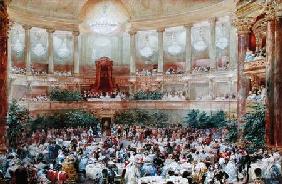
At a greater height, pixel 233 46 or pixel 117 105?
pixel 233 46

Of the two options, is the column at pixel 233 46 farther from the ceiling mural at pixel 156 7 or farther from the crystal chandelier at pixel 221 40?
the ceiling mural at pixel 156 7

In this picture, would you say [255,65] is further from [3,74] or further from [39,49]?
[39,49]

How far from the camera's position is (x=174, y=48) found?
38.7m

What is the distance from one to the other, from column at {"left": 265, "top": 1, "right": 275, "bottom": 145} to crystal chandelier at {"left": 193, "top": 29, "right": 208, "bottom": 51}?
17.3 meters

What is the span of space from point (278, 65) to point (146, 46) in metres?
21.8

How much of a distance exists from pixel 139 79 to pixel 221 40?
7.80m

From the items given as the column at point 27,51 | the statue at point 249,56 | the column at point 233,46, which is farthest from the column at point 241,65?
the column at point 27,51

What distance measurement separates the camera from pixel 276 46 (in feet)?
62.4

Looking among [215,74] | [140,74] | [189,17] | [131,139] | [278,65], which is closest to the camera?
[278,65]

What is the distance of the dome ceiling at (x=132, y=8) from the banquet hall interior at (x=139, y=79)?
0.09 metres

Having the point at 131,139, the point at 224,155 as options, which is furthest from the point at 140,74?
the point at 224,155

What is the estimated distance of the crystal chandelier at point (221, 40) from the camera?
34.5 meters

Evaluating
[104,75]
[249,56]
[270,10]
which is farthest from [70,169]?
[104,75]

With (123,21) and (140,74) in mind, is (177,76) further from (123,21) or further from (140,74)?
(123,21)
